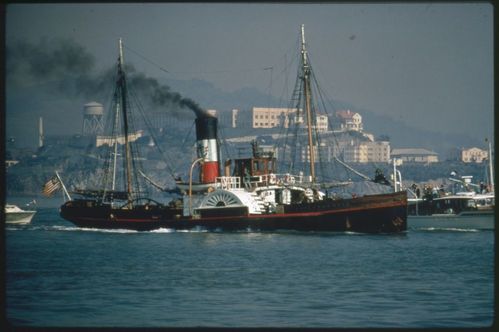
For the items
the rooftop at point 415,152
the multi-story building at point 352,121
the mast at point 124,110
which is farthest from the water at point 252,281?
the rooftop at point 415,152

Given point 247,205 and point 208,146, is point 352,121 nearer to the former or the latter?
point 208,146

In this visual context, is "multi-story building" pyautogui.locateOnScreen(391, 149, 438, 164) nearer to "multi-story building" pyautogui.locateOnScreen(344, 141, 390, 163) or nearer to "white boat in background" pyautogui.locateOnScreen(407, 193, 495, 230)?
"multi-story building" pyautogui.locateOnScreen(344, 141, 390, 163)

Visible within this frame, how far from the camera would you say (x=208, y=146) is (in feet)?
145

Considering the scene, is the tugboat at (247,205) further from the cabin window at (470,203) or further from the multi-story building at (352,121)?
the multi-story building at (352,121)

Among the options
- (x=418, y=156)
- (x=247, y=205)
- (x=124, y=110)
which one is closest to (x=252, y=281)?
(x=247, y=205)

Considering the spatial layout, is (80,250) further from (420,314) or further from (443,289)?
(420,314)

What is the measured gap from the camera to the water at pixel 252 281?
62.5 feet

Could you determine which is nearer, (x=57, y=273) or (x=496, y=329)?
(x=496, y=329)

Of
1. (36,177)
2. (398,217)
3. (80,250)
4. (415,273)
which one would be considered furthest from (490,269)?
(36,177)

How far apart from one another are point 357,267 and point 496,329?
15.7 metres

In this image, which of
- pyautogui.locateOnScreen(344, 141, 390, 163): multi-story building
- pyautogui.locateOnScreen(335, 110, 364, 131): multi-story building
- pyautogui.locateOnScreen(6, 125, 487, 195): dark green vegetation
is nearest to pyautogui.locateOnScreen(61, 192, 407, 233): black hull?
pyautogui.locateOnScreen(6, 125, 487, 195): dark green vegetation

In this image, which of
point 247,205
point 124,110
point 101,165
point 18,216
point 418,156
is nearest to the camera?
point 247,205

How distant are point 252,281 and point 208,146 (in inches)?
774

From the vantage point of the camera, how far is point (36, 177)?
13862 centimetres
